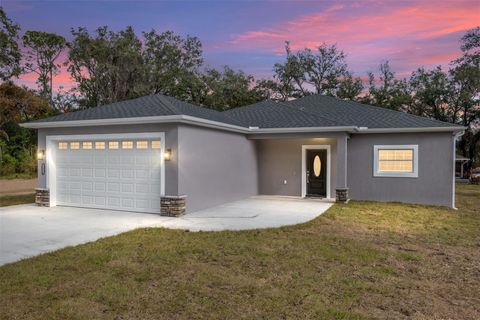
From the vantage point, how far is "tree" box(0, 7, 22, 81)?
848 inches

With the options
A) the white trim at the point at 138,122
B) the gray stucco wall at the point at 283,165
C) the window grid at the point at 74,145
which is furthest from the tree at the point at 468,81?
the window grid at the point at 74,145

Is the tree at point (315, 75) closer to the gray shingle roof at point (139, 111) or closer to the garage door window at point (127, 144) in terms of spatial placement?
the gray shingle roof at point (139, 111)

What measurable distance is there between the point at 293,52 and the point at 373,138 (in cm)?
2258

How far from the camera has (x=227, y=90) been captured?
28047 millimetres

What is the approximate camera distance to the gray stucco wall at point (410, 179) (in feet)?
41.2

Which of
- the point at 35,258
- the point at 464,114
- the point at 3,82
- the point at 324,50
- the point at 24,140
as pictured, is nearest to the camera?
the point at 35,258

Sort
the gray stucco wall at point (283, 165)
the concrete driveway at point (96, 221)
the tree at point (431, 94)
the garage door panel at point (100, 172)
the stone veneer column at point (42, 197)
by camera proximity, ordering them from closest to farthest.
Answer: the concrete driveway at point (96, 221), the garage door panel at point (100, 172), the stone veneer column at point (42, 197), the gray stucco wall at point (283, 165), the tree at point (431, 94)

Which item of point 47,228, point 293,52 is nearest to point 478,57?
point 293,52

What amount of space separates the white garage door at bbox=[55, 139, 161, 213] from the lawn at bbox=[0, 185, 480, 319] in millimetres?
2596

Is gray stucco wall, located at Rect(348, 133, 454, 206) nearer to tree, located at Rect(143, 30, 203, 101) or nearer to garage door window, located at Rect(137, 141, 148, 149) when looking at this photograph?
garage door window, located at Rect(137, 141, 148, 149)

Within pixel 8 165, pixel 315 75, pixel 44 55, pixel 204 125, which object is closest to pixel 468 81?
pixel 315 75

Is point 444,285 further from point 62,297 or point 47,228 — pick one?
point 47,228

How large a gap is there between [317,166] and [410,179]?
3372 mm

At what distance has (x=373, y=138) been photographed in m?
13.3
